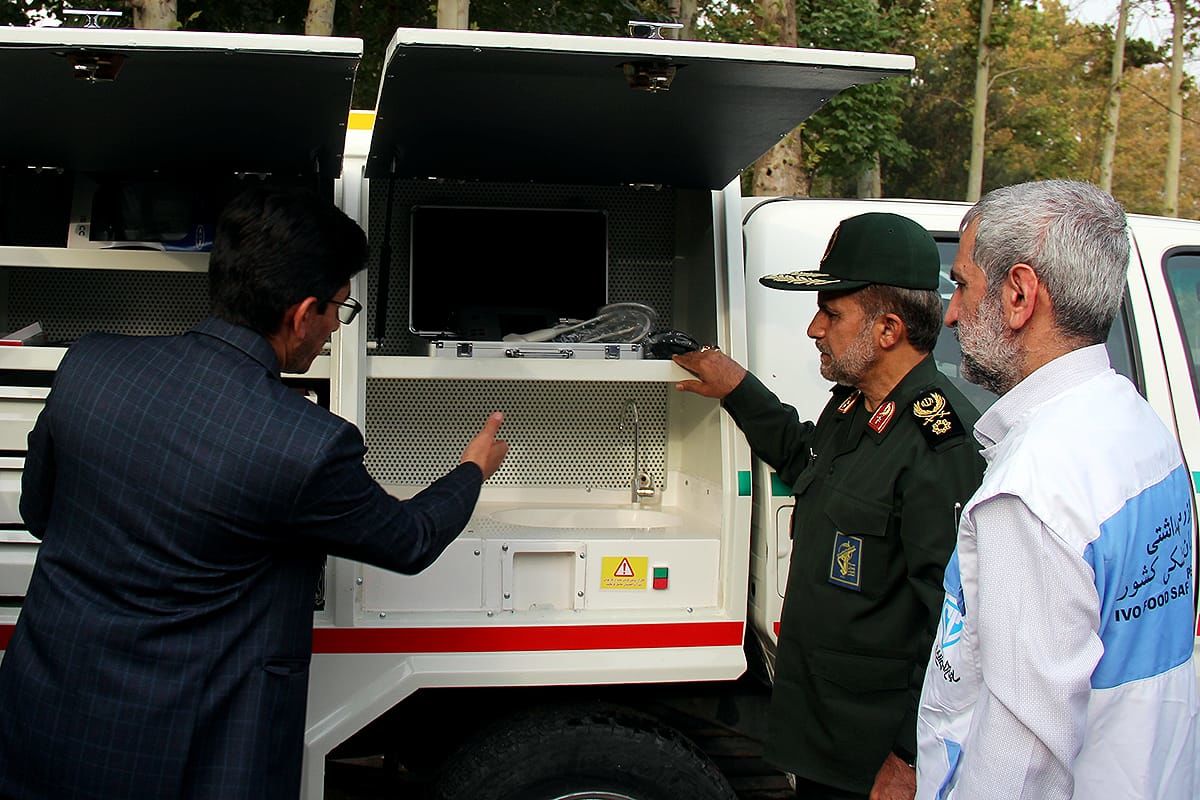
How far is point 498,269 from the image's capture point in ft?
11.1

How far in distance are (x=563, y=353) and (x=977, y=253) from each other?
1383mm

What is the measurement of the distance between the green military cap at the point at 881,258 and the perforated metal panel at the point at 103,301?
1.88 meters

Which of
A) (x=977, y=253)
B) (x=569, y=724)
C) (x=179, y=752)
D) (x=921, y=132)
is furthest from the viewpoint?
(x=921, y=132)

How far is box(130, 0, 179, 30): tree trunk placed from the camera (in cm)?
771

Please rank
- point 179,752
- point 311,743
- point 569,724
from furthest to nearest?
point 569,724 < point 311,743 < point 179,752

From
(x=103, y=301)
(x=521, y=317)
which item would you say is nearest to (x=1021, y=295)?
(x=521, y=317)

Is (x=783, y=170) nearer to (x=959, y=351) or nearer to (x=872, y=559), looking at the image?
(x=959, y=351)

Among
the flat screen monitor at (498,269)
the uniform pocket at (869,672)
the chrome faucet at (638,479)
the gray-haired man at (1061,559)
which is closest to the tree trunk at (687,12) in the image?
the flat screen monitor at (498,269)

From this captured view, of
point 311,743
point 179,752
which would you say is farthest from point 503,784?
point 179,752

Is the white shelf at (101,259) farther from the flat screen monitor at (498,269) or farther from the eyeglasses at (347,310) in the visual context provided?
the flat screen monitor at (498,269)

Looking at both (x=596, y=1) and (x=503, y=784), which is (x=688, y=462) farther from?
(x=596, y=1)

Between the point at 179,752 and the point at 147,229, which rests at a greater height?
the point at 147,229

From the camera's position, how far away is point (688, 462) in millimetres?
3359

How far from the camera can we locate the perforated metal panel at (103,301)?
3459 mm
